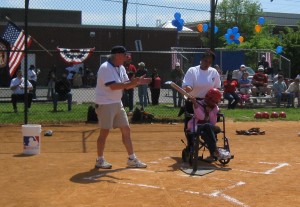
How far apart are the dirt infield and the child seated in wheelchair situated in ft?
0.93

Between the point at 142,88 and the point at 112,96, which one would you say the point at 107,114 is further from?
the point at 142,88

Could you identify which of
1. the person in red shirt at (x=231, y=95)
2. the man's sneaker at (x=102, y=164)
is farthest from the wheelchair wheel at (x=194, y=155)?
the person in red shirt at (x=231, y=95)

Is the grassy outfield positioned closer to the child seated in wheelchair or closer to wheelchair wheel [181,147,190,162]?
wheelchair wheel [181,147,190,162]

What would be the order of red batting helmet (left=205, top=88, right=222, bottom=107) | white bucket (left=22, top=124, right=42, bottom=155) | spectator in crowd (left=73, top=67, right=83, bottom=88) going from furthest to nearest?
spectator in crowd (left=73, top=67, right=83, bottom=88), white bucket (left=22, top=124, right=42, bottom=155), red batting helmet (left=205, top=88, right=222, bottom=107)

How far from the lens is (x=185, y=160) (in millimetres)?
9133

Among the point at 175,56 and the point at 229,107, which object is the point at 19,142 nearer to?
the point at 229,107

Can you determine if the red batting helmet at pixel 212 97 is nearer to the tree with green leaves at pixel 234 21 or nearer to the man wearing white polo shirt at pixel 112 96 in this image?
the man wearing white polo shirt at pixel 112 96

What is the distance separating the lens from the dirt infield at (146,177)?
6492mm

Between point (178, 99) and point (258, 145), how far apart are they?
10261 mm

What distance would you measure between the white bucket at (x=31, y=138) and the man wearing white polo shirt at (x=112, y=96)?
1.77m

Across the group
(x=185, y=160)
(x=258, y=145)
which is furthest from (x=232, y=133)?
(x=185, y=160)

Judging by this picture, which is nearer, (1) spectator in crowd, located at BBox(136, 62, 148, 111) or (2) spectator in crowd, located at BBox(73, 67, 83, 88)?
(1) spectator in crowd, located at BBox(136, 62, 148, 111)

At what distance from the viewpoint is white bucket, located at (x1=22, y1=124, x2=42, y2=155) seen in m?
9.74

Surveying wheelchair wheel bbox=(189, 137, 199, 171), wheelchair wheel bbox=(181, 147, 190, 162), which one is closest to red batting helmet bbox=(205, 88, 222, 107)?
wheelchair wheel bbox=(189, 137, 199, 171)
